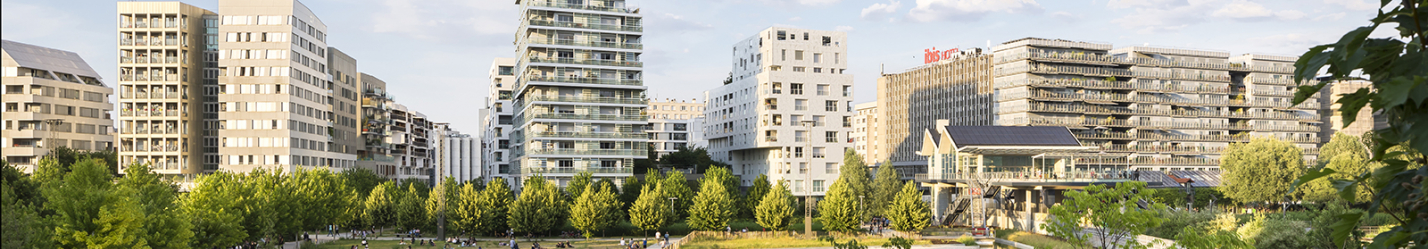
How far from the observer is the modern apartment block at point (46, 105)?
11962 centimetres

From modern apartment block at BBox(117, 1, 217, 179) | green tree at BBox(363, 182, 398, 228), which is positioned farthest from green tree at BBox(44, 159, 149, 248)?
modern apartment block at BBox(117, 1, 217, 179)

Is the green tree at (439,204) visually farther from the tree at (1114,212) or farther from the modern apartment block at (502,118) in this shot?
the tree at (1114,212)

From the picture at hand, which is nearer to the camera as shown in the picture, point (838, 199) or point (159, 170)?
point (838, 199)

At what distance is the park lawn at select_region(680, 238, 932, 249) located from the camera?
7406 centimetres

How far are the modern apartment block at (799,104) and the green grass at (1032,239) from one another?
38.9 meters

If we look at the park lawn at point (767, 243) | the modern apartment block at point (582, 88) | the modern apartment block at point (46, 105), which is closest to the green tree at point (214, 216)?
the park lawn at point (767, 243)

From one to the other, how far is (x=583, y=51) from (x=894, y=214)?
1872 inches

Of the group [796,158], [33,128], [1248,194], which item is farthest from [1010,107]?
[33,128]

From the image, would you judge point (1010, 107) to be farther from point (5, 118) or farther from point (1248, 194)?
point (5, 118)

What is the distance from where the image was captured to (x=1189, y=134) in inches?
6171

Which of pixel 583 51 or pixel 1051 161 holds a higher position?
pixel 583 51

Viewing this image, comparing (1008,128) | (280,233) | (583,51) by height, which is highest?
(583,51)

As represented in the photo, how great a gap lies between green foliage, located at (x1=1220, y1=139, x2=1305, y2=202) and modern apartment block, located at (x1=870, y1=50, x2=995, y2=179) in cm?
6830

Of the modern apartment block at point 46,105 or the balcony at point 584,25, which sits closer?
the balcony at point 584,25
